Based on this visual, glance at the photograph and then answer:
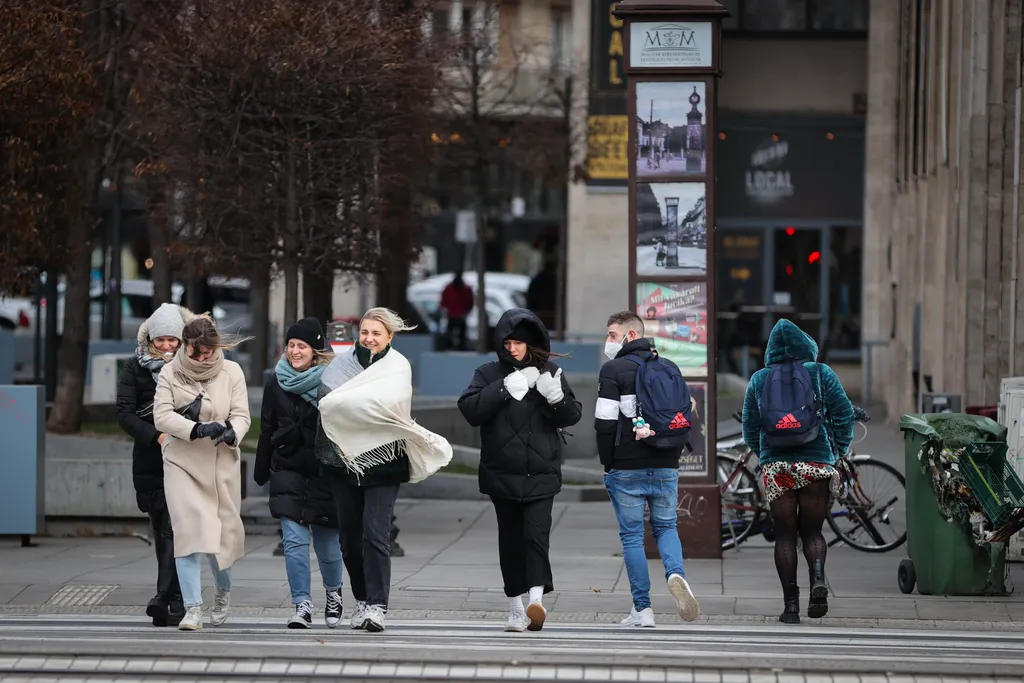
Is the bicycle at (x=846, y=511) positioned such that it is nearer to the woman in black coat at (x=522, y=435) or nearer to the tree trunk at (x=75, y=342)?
the woman in black coat at (x=522, y=435)

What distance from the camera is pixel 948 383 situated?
61.5 ft

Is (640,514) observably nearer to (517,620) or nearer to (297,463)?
(517,620)

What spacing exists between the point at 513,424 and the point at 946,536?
9.64 feet

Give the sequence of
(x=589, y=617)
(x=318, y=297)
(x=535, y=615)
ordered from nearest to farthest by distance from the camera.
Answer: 1. (x=535, y=615)
2. (x=589, y=617)
3. (x=318, y=297)

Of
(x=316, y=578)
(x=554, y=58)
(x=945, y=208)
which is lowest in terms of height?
(x=316, y=578)

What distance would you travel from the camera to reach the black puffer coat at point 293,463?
362 inches

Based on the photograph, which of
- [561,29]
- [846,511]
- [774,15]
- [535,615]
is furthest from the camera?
[561,29]

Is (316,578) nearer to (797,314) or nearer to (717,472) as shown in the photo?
(717,472)

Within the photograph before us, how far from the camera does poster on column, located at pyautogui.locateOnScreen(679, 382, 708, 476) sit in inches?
488

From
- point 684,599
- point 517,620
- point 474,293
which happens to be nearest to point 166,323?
point 517,620

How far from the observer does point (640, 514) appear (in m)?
9.53

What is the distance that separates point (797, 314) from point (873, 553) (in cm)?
1664

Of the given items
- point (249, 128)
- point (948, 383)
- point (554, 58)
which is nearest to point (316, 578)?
point (249, 128)

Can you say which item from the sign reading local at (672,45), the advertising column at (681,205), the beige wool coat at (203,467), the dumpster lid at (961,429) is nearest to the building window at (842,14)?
the advertising column at (681,205)
